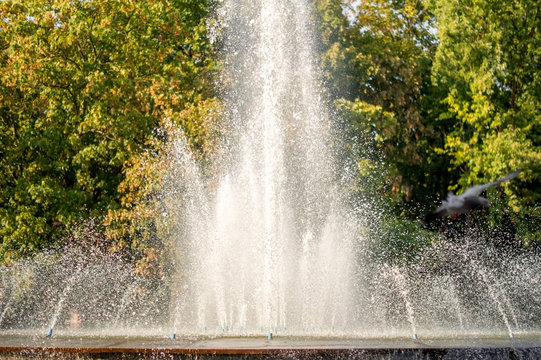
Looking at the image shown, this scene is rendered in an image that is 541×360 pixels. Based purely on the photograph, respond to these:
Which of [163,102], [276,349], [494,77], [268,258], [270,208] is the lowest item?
[276,349]

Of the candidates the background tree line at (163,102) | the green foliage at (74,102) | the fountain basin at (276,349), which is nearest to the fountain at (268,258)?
the background tree line at (163,102)

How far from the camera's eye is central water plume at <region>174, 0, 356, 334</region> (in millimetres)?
12547

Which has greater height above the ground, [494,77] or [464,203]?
[494,77]

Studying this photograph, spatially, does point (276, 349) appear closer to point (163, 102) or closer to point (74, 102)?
point (163, 102)

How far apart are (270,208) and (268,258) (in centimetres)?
144

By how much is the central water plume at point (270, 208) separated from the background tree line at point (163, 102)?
0.86 m

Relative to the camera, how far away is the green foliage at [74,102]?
17406 millimetres

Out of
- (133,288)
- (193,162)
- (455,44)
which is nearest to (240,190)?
(193,162)

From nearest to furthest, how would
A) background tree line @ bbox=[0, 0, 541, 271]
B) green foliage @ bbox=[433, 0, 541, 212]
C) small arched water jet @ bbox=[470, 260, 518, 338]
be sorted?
background tree line @ bbox=[0, 0, 541, 271] → small arched water jet @ bbox=[470, 260, 518, 338] → green foliage @ bbox=[433, 0, 541, 212]

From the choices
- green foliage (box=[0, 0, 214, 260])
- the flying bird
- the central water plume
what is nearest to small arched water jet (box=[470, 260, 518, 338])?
the central water plume

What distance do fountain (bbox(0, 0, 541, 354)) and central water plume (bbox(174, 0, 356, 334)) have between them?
0.03 metres

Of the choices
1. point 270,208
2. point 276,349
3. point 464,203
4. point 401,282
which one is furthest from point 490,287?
point 276,349

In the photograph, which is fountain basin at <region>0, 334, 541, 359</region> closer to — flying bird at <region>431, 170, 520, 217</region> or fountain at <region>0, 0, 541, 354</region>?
flying bird at <region>431, 170, 520, 217</region>

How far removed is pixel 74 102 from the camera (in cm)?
1852
